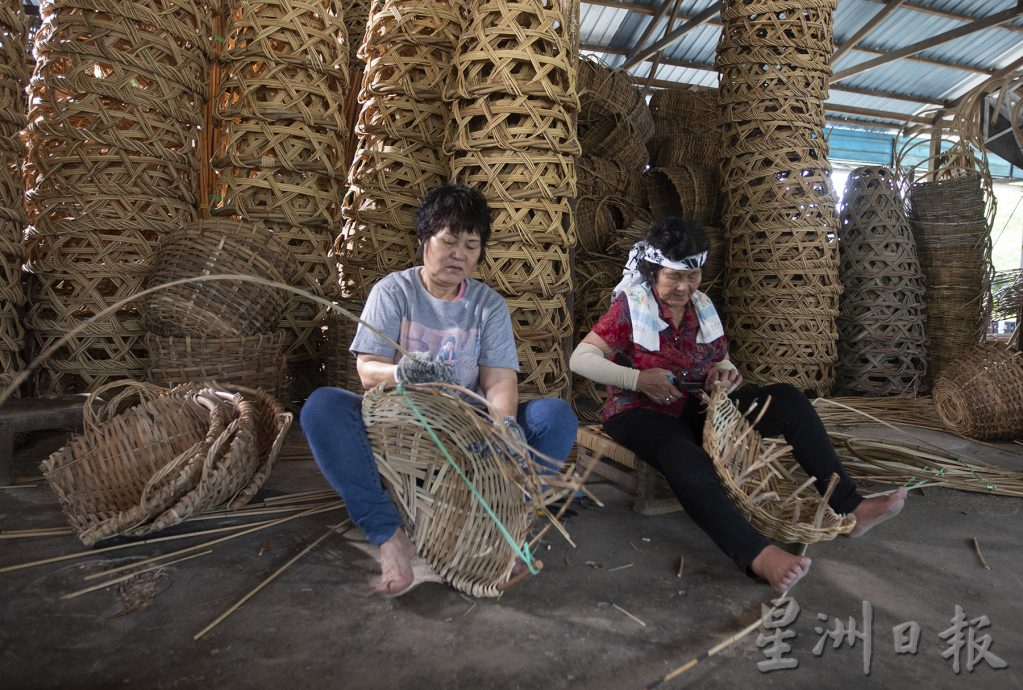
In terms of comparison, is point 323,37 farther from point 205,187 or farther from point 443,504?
point 443,504

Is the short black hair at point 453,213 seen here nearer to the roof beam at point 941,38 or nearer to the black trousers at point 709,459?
the black trousers at point 709,459

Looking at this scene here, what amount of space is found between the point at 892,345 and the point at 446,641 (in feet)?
11.7

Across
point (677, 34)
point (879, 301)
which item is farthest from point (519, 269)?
point (677, 34)

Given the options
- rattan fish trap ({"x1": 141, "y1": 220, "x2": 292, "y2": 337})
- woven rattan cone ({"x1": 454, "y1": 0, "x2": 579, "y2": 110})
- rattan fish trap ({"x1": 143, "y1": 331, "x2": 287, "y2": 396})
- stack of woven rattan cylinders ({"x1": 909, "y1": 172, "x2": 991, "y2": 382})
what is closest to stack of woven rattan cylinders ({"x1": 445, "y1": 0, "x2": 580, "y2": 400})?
woven rattan cone ({"x1": 454, "y1": 0, "x2": 579, "y2": 110})

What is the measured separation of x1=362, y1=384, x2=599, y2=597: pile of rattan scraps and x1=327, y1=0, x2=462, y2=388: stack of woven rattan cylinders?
1.42 meters

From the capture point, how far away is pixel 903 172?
4.34 meters

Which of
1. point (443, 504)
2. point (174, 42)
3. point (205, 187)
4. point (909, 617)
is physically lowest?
point (909, 617)

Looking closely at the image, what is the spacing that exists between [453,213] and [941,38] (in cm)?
817

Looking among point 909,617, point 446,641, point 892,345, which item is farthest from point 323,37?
point 892,345

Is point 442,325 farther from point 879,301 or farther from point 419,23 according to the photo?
point 879,301

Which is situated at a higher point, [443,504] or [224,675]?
[443,504]

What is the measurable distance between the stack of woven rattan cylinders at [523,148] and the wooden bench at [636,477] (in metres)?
0.38

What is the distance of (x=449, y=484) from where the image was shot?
5.09ft

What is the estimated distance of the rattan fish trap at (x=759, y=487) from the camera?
165 cm
